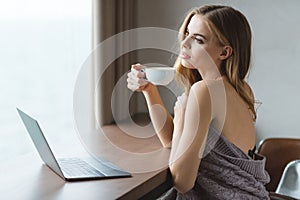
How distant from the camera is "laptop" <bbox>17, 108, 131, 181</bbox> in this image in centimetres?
162

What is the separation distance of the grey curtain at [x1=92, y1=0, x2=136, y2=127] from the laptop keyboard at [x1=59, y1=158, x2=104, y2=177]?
801mm

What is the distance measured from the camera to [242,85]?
5.98ft

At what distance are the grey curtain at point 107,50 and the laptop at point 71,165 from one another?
0.82 m

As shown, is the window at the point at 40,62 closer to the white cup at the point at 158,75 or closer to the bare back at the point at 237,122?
the white cup at the point at 158,75

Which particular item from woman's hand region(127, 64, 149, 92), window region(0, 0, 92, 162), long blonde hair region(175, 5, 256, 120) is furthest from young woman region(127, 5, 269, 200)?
window region(0, 0, 92, 162)

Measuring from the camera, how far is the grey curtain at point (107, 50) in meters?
2.62

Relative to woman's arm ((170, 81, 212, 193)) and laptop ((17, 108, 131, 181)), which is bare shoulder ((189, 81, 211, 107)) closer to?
woman's arm ((170, 81, 212, 193))

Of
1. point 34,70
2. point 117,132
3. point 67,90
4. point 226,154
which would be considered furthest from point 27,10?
point 226,154

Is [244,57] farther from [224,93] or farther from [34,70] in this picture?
[34,70]

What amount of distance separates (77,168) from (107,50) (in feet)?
3.45

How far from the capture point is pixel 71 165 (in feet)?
5.80

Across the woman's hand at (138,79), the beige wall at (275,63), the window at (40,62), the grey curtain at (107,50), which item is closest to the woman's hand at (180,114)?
the woman's hand at (138,79)

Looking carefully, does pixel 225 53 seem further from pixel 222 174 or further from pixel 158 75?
pixel 222 174

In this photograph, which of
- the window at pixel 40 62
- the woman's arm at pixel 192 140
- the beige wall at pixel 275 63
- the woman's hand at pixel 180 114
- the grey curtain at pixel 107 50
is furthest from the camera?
the beige wall at pixel 275 63
